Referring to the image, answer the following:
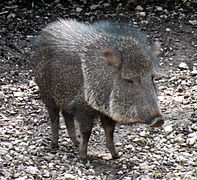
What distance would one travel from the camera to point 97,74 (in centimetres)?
446

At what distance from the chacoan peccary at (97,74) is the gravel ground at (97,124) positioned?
321 millimetres

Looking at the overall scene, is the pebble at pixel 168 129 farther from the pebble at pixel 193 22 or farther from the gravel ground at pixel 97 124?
the pebble at pixel 193 22

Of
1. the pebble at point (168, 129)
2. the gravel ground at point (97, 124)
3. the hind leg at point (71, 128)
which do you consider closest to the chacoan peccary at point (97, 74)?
the hind leg at point (71, 128)

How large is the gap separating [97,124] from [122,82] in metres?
1.50

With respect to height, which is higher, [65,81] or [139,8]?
[65,81]

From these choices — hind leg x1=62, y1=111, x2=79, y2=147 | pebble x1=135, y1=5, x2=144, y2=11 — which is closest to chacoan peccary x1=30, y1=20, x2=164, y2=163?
hind leg x1=62, y1=111, x2=79, y2=147

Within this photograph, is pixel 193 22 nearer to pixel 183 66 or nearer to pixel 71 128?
pixel 183 66

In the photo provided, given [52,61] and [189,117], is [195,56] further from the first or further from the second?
[52,61]

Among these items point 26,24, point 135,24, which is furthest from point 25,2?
point 135,24

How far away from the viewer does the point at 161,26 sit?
8016 mm

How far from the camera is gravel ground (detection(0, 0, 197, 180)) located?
469 cm

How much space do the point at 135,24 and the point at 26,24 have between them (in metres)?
1.84

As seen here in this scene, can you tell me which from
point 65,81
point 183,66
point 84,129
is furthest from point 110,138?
point 183,66

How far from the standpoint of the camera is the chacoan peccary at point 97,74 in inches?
171
